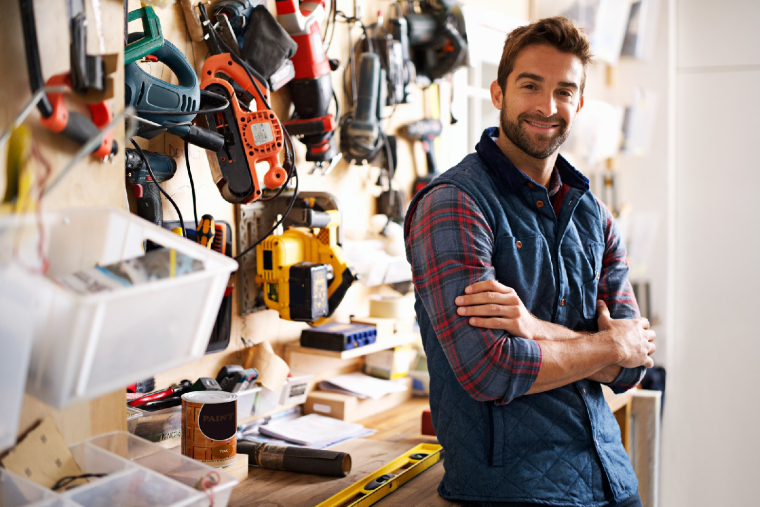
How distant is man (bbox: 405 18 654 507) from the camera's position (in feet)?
3.91

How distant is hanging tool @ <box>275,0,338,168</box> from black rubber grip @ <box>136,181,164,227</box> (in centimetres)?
49

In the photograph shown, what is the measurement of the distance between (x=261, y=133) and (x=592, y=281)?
2.65 ft

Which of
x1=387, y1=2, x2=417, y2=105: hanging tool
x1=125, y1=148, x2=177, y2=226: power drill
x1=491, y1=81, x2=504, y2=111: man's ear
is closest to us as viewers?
x1=125, y1=148, x2=177, y2=226: power drill

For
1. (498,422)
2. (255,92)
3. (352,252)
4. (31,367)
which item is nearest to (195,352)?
(31,367)

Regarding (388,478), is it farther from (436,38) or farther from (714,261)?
(714,261)

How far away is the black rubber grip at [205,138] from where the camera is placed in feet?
4.26

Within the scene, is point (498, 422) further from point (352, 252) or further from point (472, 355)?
point (352, 252)

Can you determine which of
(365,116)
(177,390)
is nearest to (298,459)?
(177,390)

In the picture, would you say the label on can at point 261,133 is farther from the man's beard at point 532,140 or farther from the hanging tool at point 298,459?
the hanging tool at point 298,459

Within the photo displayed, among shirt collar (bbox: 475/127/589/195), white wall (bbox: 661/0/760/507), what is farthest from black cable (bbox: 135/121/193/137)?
white wall (bbox: 661/0/760/507)

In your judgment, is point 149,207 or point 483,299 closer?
point 483,299

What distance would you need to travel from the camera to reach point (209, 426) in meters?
1.24

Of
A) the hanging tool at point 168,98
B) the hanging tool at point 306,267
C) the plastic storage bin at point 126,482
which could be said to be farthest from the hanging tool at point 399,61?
the plastic storage bin at point 126,482

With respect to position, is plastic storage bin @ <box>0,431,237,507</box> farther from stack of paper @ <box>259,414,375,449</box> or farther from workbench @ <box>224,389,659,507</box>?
stack of paper @ <box>259,414,375,449</box>
